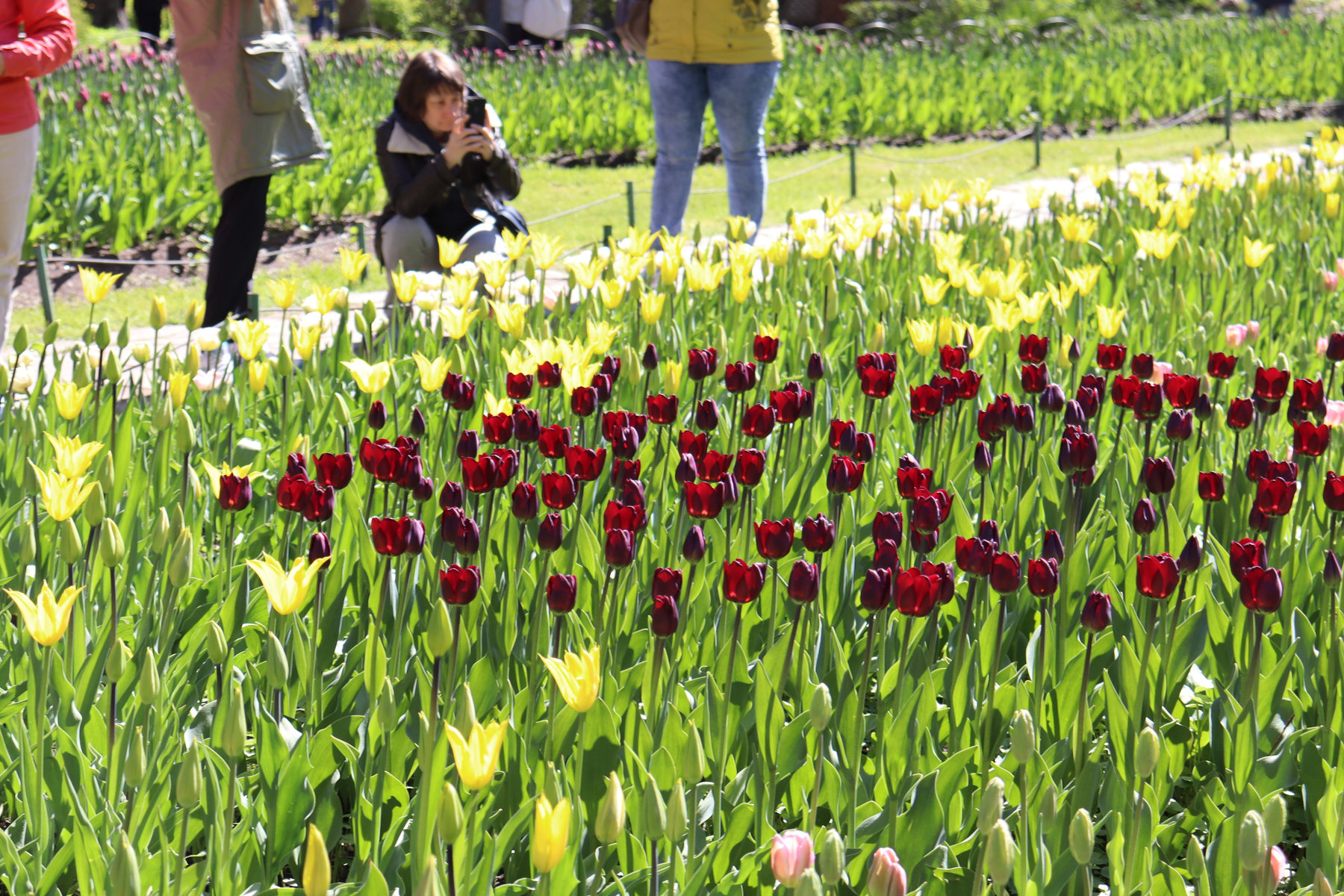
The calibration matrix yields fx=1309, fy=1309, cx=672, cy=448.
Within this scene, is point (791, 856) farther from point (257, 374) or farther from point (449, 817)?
point (257, 374)

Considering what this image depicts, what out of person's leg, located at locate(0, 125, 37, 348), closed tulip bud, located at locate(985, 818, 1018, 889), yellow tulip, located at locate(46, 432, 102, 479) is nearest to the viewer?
closed tulip bud, located at locate(985, 818, 1018, 889)

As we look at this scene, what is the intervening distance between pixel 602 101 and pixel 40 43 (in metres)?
7.05

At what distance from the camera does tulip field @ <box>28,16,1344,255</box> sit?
22.7 feet

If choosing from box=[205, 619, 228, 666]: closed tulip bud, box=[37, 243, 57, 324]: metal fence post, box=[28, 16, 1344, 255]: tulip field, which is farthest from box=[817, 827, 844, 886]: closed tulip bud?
box=[28, 16, 1344, 255]: tulip field

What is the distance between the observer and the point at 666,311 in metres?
3.84

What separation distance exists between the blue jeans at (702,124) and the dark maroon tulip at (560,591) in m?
4.08

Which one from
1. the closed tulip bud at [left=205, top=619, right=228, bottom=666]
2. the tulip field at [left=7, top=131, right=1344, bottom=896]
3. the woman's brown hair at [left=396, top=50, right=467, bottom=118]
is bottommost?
the tulip field at [left=7, top=131, right=1344, bottom=896]

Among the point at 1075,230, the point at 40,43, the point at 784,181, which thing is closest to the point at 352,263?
the point at 40,43

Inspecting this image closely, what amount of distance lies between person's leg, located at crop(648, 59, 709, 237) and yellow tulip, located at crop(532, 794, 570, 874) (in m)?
4.67

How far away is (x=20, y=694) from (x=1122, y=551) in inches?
67.9

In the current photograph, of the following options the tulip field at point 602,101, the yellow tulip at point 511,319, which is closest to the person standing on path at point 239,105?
the yellow tulip at point 511,319

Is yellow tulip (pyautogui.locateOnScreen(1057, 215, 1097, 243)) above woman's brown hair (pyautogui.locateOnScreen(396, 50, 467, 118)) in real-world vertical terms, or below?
below

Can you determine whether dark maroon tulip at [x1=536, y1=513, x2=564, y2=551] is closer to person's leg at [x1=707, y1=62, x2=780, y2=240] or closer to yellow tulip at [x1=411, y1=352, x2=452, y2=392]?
yellow tulip at [x1=411, y1=352, x2=452, y2=392]

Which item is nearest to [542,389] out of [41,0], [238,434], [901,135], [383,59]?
[238,434]
